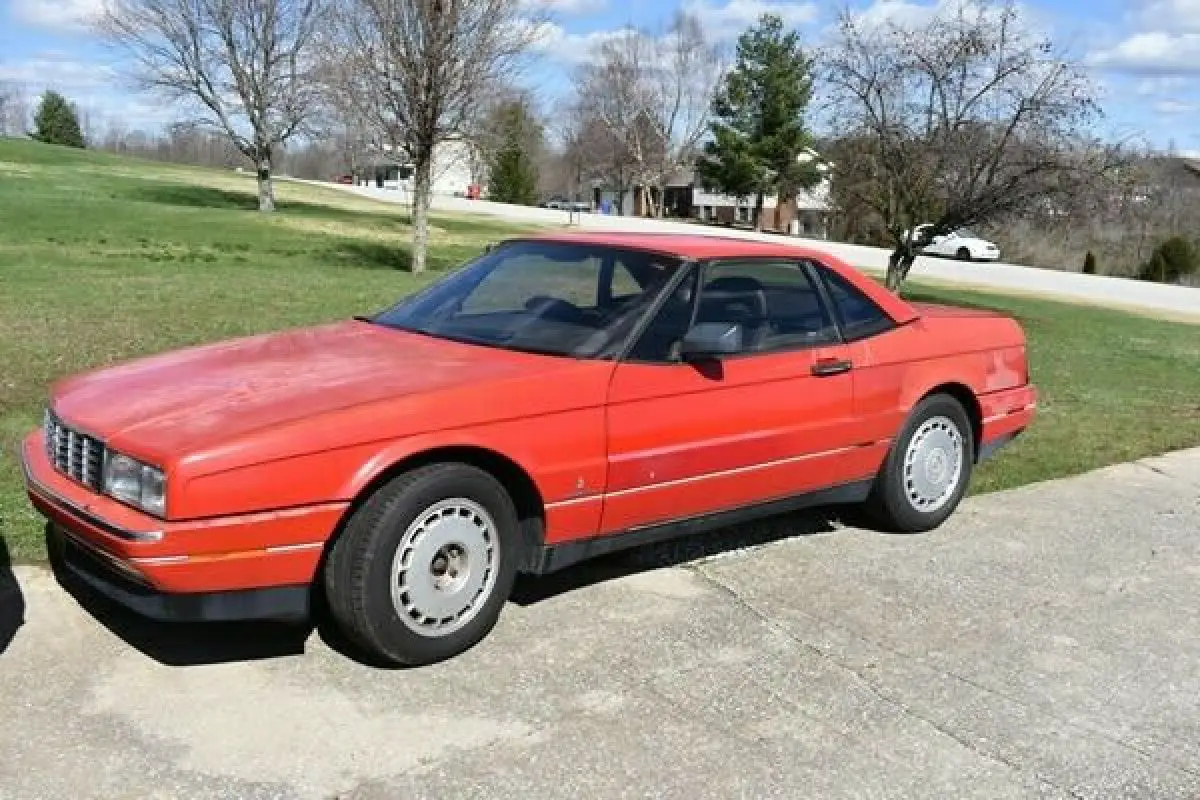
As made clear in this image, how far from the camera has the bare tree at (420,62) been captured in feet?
59.4

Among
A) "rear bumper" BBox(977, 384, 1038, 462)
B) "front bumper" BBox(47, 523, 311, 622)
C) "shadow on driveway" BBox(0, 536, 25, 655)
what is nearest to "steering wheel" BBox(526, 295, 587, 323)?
"front bumper" BBox(47, 523, 311, 622)

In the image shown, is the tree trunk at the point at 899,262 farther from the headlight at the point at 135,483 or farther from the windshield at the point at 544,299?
the headlight at the point at 135,483

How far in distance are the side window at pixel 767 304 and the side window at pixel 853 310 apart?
10 centimetres

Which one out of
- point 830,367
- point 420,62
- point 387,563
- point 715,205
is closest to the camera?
point 387,563

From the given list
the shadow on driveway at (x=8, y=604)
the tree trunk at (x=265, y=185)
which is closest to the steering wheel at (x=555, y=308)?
the shadow on driveway at (x=8, y=604)

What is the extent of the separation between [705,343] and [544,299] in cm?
73

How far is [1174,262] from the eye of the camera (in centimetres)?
4100

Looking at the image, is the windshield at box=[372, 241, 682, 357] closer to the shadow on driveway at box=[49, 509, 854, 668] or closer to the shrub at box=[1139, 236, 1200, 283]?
the shadow on driveway at box=[49, 509, 854, 668]

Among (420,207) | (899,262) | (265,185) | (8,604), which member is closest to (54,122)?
(265,185)

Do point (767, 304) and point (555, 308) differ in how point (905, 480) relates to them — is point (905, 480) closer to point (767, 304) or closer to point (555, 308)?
point (767, 304)

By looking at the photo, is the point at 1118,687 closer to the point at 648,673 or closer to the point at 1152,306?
the point at 648,673

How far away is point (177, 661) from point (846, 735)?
214 cm

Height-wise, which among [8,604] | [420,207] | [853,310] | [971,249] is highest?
[971,249]

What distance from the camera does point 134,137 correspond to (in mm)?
121375
